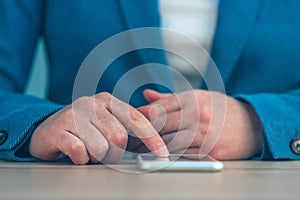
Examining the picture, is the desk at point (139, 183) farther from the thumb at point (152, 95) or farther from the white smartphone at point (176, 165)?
the thumb at point (152, 95)

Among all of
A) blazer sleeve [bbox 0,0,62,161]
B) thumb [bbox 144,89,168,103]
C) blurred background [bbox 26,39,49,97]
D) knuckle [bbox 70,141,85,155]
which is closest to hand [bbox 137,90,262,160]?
thumb [bbox 144,89,168,103]

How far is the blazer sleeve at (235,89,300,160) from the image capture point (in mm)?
771

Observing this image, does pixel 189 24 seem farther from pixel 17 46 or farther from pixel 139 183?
pixel 139 183

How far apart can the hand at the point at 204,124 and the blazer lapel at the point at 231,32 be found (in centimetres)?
20

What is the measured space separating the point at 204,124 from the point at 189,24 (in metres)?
0.35

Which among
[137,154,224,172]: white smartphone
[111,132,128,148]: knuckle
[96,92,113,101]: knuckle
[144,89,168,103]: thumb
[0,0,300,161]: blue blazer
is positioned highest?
[0,0,300,161]: blue blazer

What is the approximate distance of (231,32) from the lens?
1.00m

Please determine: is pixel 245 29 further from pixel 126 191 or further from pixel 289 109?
pixel 126 191

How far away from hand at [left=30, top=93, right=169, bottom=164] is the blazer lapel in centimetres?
35

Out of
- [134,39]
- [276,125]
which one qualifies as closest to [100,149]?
[276,125]

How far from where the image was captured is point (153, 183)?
1.59 ft

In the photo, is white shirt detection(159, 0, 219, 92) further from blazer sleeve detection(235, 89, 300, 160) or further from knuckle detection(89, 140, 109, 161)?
knuckle detection(89, 140, 109, 161)

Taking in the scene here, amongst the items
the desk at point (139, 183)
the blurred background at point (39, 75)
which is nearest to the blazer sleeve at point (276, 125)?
the desk at point (139, 183)

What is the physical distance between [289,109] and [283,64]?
212mm
